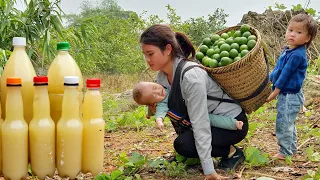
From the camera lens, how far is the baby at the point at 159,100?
8.47 feet

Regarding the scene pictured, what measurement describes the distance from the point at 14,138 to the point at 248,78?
137cm

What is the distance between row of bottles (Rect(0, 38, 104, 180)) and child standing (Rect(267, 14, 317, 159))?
1470mm

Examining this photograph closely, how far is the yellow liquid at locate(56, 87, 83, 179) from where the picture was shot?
181 centimetres

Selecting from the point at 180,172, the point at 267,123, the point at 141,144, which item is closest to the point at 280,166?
the point at 180,172

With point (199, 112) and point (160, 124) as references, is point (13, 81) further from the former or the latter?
point (199, 112)

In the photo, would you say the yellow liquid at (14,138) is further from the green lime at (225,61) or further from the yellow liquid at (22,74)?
the green lime at (225,61)

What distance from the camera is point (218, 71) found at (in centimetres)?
255

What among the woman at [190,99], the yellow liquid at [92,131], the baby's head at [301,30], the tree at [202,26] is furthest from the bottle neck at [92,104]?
the tree at [202,26]

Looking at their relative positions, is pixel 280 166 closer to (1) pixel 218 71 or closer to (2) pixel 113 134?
(1) pixel 218 71

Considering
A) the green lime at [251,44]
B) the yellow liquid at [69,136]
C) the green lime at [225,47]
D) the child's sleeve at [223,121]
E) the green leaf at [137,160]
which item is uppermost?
the green lime at [251,44]

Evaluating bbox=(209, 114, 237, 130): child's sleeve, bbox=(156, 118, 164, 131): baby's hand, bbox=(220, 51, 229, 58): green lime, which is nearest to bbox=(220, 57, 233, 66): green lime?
bbox=(220, 51, 229, 58): green lime

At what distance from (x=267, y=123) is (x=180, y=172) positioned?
2085 millimetres

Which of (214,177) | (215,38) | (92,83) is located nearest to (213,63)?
(215,38)

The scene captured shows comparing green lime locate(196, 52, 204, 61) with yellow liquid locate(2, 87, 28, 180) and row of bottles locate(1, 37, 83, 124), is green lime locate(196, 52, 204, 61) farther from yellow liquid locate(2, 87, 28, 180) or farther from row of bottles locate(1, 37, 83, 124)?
yellow liquid locate(2, 87, 28, 180)
